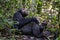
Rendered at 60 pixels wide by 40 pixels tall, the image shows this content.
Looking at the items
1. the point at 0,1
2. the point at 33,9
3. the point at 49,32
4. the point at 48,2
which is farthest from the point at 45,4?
the point at 49,32

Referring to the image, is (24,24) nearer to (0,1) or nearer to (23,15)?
(23,15)

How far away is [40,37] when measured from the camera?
4.45 metres

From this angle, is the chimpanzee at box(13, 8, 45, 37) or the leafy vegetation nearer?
the chimpanzee at box(13, 8, 45, 37)

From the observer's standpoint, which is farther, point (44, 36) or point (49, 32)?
point (49, 32)

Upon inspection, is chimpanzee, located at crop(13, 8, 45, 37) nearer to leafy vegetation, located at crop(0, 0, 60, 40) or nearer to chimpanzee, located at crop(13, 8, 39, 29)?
chimpanzee, located at crop(13, 8, 39, 29)

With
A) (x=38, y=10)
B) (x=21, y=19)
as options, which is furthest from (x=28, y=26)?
(x=38, y=10)

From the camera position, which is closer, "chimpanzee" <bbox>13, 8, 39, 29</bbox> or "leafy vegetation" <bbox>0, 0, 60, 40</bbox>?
"chimpanzee" <bbox>13, 8, 39, 29</bbox>

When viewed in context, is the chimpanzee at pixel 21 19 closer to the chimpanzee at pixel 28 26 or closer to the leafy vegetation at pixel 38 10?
the chimpanzee at pixel 28 26

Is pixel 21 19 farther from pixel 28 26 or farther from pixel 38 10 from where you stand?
pixel 38 10

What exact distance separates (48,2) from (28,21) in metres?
2.98

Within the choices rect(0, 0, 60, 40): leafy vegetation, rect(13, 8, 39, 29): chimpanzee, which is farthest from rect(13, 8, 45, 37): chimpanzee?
rect(0, 0, 60, 40): leafy vegetation

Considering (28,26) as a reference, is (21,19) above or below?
above

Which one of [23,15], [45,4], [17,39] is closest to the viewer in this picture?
[17,39]

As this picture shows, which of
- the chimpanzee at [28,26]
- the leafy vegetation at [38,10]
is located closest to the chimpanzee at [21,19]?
the chimpanzee at [28,26]
